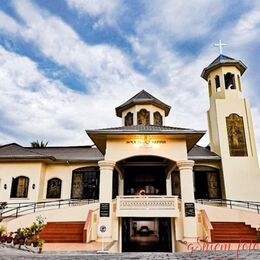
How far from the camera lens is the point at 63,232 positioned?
1352 centimetres

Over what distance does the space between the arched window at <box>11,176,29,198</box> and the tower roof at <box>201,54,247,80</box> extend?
1865cm

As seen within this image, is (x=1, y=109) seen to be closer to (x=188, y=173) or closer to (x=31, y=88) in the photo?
(x=31, y=88)

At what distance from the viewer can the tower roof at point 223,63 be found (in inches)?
875

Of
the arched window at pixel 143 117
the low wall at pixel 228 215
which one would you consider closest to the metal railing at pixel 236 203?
the low wall at pixel 228 215

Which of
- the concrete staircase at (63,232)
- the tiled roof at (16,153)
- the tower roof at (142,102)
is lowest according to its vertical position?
the concrete staircase at (63,232)

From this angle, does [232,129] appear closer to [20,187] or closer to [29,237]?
[29,237]

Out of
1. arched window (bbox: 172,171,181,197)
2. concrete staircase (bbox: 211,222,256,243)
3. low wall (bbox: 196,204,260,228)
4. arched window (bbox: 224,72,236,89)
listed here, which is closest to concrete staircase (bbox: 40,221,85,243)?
concrete staircase (bbox: 211,222,256,243)

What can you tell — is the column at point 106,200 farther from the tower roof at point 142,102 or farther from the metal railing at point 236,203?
the tower roof at point 142,102

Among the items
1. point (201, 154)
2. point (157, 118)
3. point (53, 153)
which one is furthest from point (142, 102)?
point (53, 153)

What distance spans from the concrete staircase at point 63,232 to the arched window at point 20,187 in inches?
191

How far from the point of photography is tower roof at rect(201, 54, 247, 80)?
22219 millimetres

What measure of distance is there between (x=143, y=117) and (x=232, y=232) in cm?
1252

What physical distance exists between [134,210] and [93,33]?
433 inches

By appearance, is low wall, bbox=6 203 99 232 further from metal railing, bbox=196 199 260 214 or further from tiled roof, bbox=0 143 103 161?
metal railing, bbox=196 199 260 214
